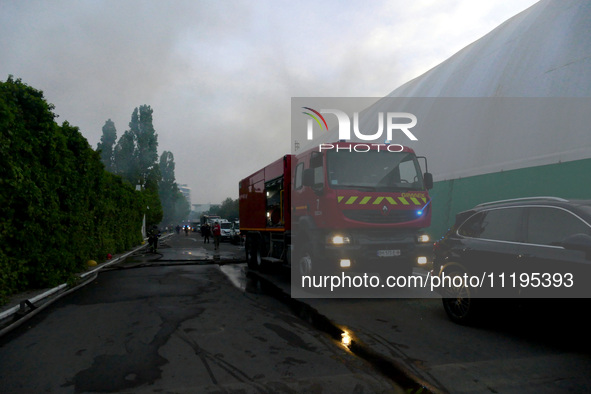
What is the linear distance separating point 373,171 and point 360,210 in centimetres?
105

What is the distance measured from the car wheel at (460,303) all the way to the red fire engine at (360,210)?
7.08 ft

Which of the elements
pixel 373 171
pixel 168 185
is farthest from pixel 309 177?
pixel 168 185

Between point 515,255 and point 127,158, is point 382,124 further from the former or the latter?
point 127,158

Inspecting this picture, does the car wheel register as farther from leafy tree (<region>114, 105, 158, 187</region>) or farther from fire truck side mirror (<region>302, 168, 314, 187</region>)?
leafy tree (<region>114, 105, 158, 187</region>)

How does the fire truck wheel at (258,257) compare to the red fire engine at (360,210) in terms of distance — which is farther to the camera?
the fire truck wheel at (258,257)

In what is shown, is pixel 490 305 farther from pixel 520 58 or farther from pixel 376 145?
pixel 520 58

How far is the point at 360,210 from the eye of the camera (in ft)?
27.9

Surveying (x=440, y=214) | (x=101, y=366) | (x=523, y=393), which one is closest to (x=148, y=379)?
(x=101, y=366)

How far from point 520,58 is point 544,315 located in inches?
574

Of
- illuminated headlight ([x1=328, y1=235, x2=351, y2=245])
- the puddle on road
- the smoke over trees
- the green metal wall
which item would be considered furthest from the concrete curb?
the smoke over trees

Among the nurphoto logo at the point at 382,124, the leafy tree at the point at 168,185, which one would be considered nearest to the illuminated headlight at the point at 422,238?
the nurphoto logo at the point at 382,124

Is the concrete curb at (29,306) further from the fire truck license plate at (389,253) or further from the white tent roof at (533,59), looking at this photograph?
the white tent roof at (533,59)

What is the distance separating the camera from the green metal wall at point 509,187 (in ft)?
37.2

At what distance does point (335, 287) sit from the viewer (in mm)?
9844
